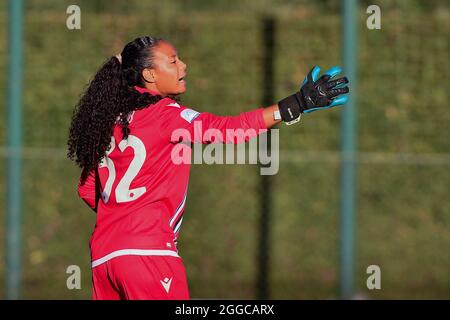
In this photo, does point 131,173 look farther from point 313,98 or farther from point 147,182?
point 313,98

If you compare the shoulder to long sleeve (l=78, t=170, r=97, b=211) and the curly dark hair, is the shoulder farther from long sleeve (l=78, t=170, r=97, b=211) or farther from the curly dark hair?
long sleeve (l=78, t=170, r=97, b=211)

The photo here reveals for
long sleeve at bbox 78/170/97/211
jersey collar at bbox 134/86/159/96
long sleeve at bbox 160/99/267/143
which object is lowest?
long sleeve at bbox 78/170/97/211

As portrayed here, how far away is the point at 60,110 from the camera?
26.1 feet

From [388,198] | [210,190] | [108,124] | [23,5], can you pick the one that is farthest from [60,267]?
[108,124]

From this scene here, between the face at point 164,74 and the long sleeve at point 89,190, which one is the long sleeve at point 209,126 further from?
the long sleeve at point 89,190

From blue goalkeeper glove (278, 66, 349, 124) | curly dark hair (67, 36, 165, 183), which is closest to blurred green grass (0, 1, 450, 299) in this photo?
curly dark hair (67, 36, 165, 183)

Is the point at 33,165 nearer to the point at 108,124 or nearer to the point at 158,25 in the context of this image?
the point at 158,25

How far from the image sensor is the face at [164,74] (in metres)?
4.48

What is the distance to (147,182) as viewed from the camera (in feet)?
14.1

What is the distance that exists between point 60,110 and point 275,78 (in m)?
1.75

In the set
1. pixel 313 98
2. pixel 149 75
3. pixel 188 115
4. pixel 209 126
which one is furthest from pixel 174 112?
pixel 313 98

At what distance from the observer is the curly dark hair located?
4.39 metres

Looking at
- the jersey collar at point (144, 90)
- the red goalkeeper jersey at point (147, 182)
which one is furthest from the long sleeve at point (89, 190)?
→ the jersey collar at point (144, 90)

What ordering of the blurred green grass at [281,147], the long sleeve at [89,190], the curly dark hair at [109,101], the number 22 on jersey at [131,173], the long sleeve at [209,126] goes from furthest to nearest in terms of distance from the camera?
the blurred green grass at [281,147]
the long sleeve at [89,190]
the curly dark hair at [109,101]
the number 22 on jersey at [131,173]
the long sleeve at [209,126]
